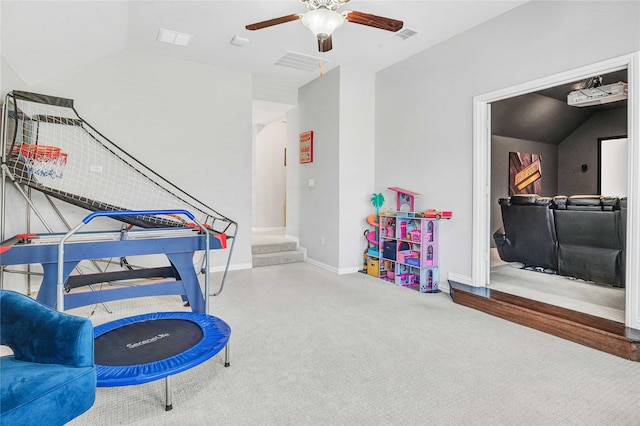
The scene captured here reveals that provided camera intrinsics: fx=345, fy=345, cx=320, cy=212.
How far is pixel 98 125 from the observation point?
452 cm

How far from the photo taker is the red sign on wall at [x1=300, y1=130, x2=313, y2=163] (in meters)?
5.92

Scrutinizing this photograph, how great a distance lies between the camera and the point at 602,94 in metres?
4.49

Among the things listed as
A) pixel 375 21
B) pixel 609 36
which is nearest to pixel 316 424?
pixel 375 21

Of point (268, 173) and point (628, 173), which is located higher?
point (268, 173)

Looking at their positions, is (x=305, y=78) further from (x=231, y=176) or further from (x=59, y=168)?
(x=59, y=168)

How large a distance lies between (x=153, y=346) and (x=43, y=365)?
612mm

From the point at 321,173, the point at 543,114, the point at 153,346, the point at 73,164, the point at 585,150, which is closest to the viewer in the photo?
the point at 153,346

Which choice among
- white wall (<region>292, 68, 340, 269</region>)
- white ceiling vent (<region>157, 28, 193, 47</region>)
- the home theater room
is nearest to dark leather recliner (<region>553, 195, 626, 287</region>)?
the home theater room

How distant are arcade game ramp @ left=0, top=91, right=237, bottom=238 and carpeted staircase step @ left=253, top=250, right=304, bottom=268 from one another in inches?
54.7

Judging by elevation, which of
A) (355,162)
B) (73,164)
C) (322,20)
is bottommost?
(73,164)

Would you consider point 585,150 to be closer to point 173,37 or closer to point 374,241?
point 374,241

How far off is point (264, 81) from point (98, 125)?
265 centimetres

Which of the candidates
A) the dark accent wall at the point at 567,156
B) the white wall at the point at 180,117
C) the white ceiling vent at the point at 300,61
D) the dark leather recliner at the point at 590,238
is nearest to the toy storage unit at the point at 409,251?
the dark leather recliner at the point at 590,238

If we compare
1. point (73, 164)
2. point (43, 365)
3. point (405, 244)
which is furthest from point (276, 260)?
point (43, 365)
